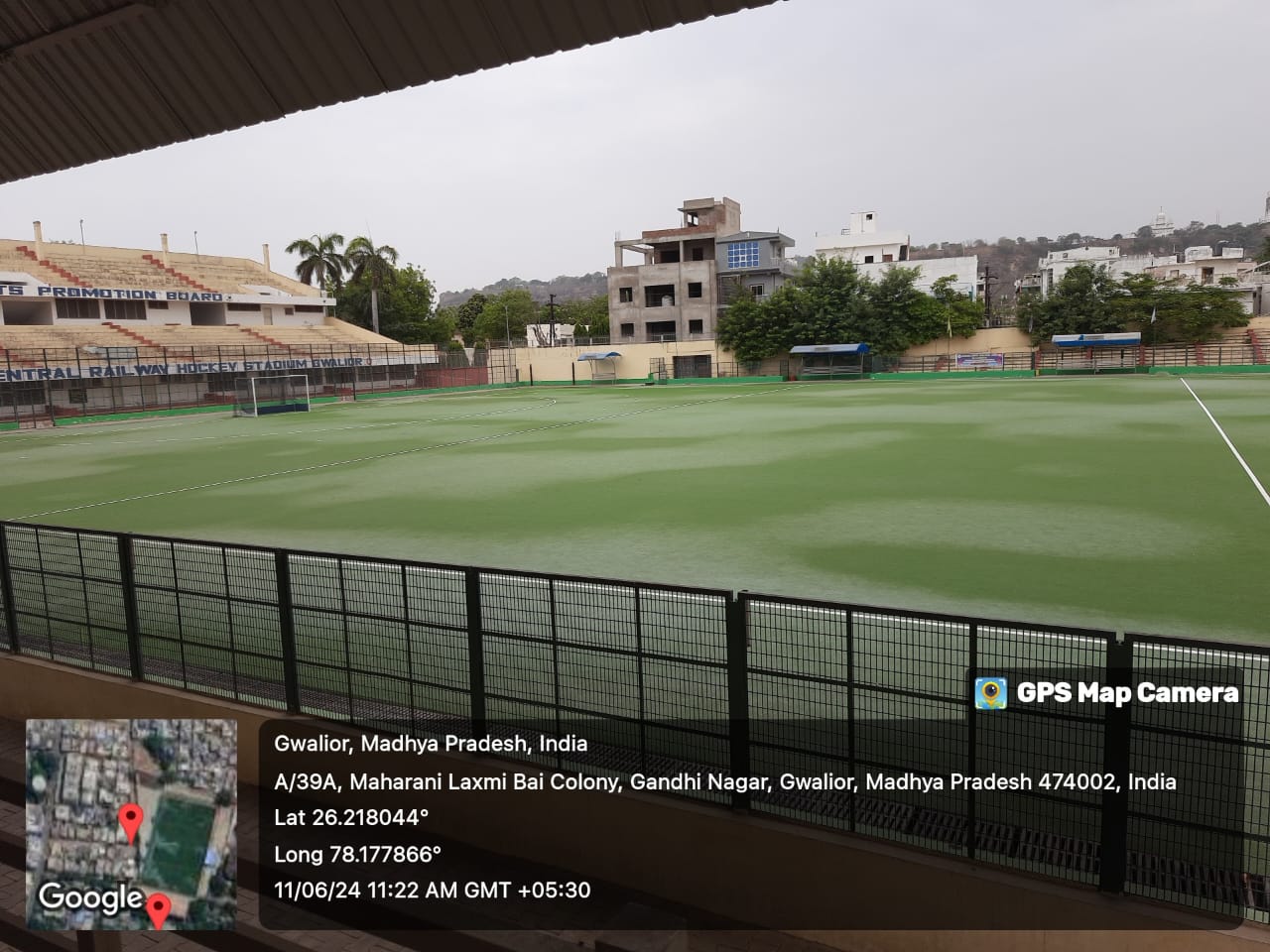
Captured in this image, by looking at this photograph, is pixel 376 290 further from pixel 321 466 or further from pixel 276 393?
pixel 321 466

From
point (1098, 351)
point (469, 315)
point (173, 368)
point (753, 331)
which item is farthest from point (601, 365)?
point (469, 315)

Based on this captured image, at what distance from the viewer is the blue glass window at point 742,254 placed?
3046 inches

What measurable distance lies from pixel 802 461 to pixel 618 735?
16846 mm

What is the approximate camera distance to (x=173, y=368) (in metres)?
52.6

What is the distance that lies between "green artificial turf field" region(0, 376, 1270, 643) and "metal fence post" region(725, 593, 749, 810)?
17.2ft

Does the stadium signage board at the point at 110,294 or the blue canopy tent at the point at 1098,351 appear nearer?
the blue canopy tent at the point at 1098,351

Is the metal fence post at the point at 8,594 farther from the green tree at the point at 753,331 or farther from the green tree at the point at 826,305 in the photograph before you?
the green tree at the point at 753,331

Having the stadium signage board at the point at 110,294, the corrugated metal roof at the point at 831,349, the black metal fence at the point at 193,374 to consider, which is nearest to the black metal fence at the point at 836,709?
the black metal fence at the point at 193,374

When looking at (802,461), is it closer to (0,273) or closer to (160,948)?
(160,948)

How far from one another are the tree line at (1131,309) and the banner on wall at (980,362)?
8.20 ft

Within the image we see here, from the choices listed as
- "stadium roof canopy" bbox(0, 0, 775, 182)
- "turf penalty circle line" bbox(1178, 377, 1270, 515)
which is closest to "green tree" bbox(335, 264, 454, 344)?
"turf penalty circle line" bbox(1178, 377, 1270, 515)

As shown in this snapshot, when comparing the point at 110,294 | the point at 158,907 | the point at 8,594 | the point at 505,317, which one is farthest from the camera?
the point at 505,317

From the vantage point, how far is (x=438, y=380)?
2739 inches

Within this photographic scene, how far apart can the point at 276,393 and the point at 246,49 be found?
165 ft
